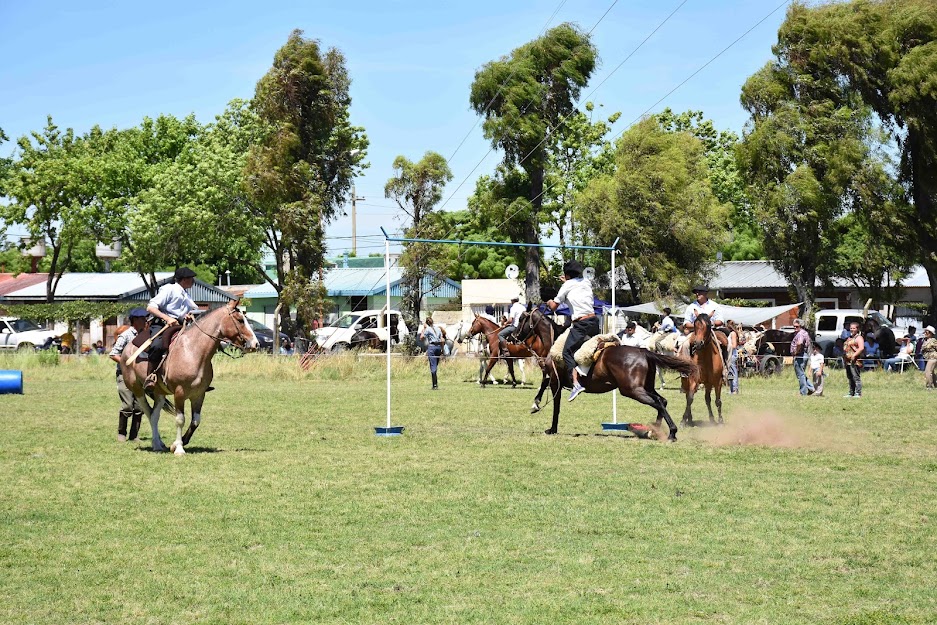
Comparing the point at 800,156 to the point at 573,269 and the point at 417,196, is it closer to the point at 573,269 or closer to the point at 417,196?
the point at 417,196

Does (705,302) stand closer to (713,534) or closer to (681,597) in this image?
(713,534)

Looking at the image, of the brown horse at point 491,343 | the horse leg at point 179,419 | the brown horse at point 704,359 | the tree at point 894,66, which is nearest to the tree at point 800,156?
the tree at point 894,66

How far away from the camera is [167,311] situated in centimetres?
1485

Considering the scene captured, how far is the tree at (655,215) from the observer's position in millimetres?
48219

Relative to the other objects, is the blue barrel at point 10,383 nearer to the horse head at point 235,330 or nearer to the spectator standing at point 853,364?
the horse head at point 235,330

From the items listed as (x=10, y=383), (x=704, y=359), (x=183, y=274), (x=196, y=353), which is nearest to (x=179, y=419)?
(x=196, y=353)

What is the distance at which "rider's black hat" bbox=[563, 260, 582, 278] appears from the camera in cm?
1645

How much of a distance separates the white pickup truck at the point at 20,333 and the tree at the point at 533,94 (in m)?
25.6

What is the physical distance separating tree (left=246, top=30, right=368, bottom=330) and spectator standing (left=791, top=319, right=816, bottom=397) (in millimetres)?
25105

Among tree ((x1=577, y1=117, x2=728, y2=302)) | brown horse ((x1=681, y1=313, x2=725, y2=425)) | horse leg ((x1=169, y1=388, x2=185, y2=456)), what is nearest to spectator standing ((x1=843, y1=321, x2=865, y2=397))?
brown horse ((x1=681, y1=313, x2=725, y2=425))

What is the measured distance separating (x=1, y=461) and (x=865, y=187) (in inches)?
1361

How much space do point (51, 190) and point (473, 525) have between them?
56.5 meters

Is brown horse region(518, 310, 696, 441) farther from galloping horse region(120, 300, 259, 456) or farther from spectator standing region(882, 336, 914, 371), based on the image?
spectator standing region(882, 336, 914, 371)

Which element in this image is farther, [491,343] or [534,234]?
[534,234]
